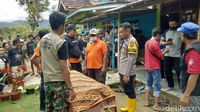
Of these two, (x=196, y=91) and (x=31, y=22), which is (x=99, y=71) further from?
(x=31, y=22)

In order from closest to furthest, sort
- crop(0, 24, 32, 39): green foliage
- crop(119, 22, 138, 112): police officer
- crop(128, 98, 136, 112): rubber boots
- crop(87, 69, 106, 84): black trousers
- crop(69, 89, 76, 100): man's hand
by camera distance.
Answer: crop(69, 89, 76, 100): man's hand < crop(119, 22, 138, 112): police officer < crop(128, 98, 136, 112): rubber boots < crop(87, 69, 106, 84): black trousers < crop(0, 24, 32, 39): green foliage

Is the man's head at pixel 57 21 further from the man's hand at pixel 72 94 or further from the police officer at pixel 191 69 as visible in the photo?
the police officer at pixel 191 69

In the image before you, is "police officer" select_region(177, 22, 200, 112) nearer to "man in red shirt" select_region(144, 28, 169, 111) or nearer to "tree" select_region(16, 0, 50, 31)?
"man in red shirt" select_region(144, 28, 169, 111)

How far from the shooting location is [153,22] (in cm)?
1193

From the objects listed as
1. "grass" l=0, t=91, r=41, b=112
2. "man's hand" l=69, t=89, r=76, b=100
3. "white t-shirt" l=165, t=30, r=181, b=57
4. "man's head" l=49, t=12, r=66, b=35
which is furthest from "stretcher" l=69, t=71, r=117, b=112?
"white t-shirt" l=165, t=30, r=181, b=57

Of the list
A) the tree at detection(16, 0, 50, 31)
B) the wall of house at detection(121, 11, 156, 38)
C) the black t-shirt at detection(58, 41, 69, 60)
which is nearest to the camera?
the black t-shirt at detection(58, 41, 69, 60)

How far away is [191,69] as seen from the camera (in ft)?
10.9

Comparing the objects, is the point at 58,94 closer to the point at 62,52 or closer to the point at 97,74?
the point at 62,52

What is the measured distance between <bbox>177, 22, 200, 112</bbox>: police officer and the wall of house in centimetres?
834

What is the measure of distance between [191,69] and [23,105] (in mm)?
5085

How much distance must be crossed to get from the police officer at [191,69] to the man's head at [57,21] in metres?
1.61

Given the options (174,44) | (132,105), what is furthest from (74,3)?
(132,105)

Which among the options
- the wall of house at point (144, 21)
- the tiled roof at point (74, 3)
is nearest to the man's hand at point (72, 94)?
the wall of house at point (144, 21)

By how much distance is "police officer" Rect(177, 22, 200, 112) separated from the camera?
131 inches
